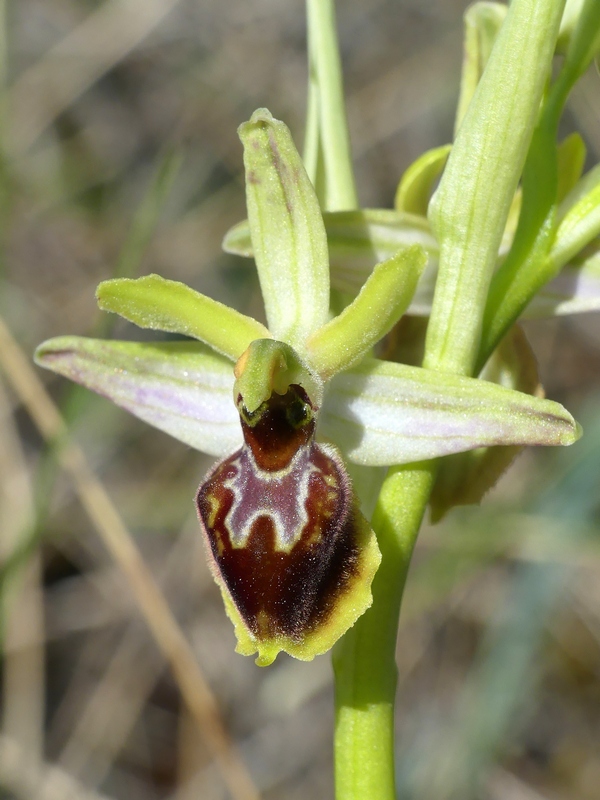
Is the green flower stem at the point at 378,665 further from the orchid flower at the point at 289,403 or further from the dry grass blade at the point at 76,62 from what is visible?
the dry grass blade at the point at 76,62

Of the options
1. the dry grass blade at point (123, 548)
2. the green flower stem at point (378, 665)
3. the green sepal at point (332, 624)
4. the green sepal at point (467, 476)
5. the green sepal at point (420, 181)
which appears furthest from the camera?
the dry grass blade at point (123, 548)

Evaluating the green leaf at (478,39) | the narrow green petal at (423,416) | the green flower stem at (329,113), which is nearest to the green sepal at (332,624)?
the narrow green petal at (423,416)

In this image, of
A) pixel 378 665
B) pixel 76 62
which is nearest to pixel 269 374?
pixel 378 665

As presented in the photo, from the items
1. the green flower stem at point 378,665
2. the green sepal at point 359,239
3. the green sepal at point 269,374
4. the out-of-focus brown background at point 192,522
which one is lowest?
the out-of-focus brown background at point 192,522

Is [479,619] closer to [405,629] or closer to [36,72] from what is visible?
[405,629]

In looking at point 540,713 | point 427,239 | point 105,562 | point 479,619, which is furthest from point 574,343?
point 427,239

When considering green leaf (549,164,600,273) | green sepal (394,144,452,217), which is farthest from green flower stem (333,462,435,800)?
green sepal (394,144,452,217)
